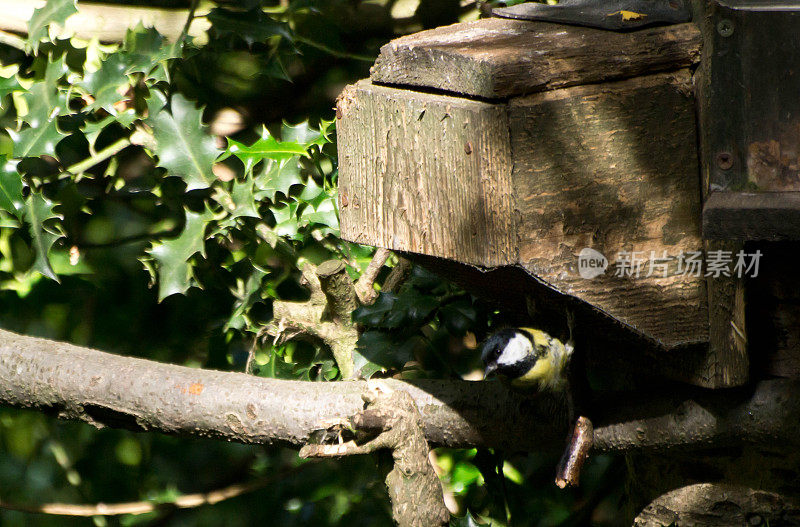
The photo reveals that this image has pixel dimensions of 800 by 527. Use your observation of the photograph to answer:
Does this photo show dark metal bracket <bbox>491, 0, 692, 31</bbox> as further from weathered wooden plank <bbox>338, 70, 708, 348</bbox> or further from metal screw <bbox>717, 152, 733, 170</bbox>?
metal screw <bbox>717, 152, 733, 170</bbox>

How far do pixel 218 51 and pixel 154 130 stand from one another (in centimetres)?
32

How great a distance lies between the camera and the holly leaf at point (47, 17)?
1.89m

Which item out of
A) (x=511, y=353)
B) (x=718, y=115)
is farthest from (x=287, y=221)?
(x=718, y=115)

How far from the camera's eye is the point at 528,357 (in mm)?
1153

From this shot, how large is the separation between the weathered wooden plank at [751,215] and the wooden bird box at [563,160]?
0.38ft

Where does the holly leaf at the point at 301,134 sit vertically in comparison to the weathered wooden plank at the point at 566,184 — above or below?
below

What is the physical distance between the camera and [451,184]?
1.02m

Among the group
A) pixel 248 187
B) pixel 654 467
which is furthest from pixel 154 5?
pixel 654 467

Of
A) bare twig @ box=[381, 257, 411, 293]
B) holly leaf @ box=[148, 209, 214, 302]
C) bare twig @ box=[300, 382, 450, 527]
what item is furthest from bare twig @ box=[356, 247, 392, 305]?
bare twig @ box=[300, 382, 450, 527]

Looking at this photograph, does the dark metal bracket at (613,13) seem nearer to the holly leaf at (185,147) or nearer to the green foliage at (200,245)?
the green foliage at (200,245)

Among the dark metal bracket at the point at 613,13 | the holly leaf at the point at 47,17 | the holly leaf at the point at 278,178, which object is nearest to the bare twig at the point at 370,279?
the holly leaf at the point at 278,178

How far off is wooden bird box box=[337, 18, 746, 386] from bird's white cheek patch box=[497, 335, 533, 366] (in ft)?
0.47

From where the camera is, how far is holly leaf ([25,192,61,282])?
75.5 inches

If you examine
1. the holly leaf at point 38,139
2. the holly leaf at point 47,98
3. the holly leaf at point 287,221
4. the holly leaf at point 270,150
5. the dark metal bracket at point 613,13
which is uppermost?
→ the dark metal bracket at point 613,13
